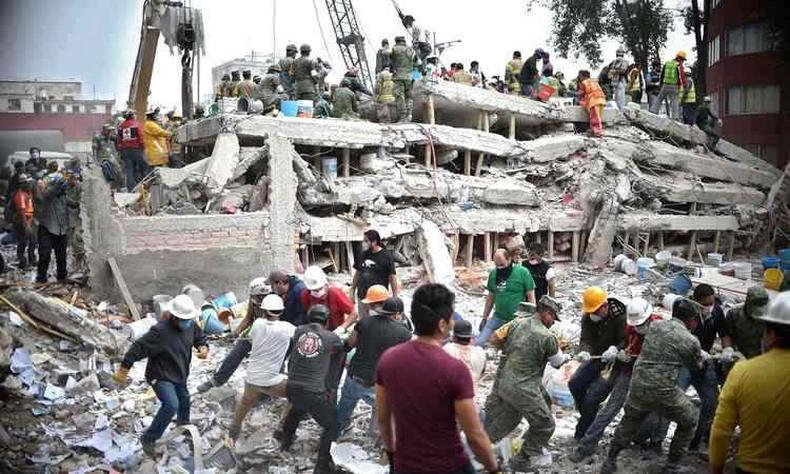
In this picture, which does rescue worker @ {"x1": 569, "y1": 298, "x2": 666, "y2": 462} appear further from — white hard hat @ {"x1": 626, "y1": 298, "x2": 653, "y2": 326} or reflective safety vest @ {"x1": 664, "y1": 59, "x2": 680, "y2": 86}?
reflective safety vest @ {"x1": 664, "y1": 59, "x2": 680, "y2": 86}

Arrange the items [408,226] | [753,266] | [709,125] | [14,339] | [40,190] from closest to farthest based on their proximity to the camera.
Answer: [14,339] → [40,190] → [408,226] → [753,266] → [709,125]

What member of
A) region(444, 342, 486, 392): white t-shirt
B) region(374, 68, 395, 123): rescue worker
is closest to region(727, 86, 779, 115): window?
region(374, 68, 395, 123): rescue worker

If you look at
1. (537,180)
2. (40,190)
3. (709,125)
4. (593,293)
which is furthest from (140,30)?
(709,125)

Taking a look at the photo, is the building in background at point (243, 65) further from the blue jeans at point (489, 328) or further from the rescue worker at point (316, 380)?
the rescue worker at point (316, 380)

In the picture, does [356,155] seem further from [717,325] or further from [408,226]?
[717,325]

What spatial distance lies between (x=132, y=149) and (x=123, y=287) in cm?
340

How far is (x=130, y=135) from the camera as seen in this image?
36.4 feet

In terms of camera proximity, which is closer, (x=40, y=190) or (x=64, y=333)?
(x=64, y=333)

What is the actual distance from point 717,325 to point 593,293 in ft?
3.37

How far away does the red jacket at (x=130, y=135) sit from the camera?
36.4 ft

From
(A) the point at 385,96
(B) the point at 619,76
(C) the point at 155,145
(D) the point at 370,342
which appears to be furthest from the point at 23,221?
(B) the point at 619,76

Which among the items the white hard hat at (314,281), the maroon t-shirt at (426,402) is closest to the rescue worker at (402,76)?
the white hard hat at (314,281)

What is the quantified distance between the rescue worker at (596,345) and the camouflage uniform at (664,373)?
1.57ft

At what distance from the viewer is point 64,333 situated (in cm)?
766
